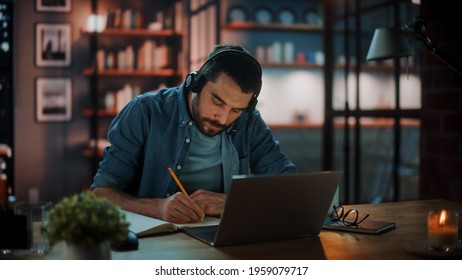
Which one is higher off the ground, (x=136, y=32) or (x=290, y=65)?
(x=136, y=32)

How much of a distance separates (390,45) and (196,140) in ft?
2.83

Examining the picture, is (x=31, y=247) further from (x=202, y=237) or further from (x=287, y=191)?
(x=287, y=191)

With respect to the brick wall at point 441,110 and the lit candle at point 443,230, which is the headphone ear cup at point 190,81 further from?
the brick wall at point 441,110

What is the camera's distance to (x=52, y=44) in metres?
5.27

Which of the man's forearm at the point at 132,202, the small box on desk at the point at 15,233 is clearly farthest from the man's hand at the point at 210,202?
the small box on desk at the point at 15,233

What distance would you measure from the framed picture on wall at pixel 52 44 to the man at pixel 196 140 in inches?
144

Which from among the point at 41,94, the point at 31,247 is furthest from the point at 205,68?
the point at 41,94

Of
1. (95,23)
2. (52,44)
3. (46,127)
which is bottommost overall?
(46,127)

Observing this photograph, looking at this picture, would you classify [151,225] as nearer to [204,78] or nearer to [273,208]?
[273,208]

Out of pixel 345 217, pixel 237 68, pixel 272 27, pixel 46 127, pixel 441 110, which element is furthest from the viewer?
pixel 272 27

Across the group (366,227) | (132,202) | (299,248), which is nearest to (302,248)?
(299,248)

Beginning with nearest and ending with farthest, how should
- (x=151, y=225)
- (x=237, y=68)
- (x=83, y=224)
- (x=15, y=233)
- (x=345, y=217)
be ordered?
1. (x=83, y=224)
2. (x=15, y=233)
3. (x=151, y=225)
4. (x=345, y=217)
5. (x=237, y=68)

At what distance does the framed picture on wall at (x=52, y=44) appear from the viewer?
17.2 ft
